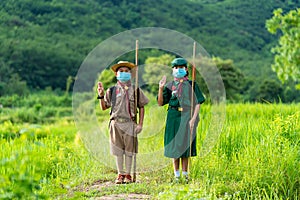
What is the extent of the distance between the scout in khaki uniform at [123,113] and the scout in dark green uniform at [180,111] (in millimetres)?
280

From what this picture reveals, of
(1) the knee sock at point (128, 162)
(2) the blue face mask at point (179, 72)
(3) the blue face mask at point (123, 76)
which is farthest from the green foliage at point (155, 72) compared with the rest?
(1) the knee sock at point (128, 162)

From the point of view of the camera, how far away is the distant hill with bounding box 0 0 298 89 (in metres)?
47.1

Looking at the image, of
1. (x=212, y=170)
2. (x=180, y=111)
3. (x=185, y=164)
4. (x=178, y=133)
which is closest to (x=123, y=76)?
(x=180, y=111)

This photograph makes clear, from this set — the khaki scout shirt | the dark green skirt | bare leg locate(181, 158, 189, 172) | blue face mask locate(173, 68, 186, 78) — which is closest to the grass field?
bare leg locate(181, 158, 189, 172)

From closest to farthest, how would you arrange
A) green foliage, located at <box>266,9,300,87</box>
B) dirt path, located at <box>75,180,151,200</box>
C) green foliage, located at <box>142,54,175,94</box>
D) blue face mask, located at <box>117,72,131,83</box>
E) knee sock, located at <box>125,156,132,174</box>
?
1. green foliage, located at <box>266,9,300,87</box>
2. dirt path, located at <box>75,180,151,200</box>
3. blue face mask, located at <box>117,72,131,83</box>
4. knee sock, located at <box>125,156,132,174</box>
5. green foliage, located at <box>142,54,175,94</box>

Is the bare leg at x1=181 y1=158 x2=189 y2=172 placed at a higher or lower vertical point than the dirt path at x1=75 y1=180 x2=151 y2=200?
higher

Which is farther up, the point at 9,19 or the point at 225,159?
the point at 9,19

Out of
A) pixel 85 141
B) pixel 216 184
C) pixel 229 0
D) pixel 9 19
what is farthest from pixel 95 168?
pixel 229 0

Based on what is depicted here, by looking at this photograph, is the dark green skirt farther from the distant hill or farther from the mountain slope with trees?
the mountain slope with trees

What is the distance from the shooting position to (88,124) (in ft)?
23.6

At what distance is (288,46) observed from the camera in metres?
4.89

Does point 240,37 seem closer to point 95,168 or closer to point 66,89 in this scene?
point 66,89

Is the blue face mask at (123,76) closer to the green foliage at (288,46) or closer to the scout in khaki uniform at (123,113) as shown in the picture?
the scout in khaki uniform at (123,113)

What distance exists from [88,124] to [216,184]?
2512 millimetres
